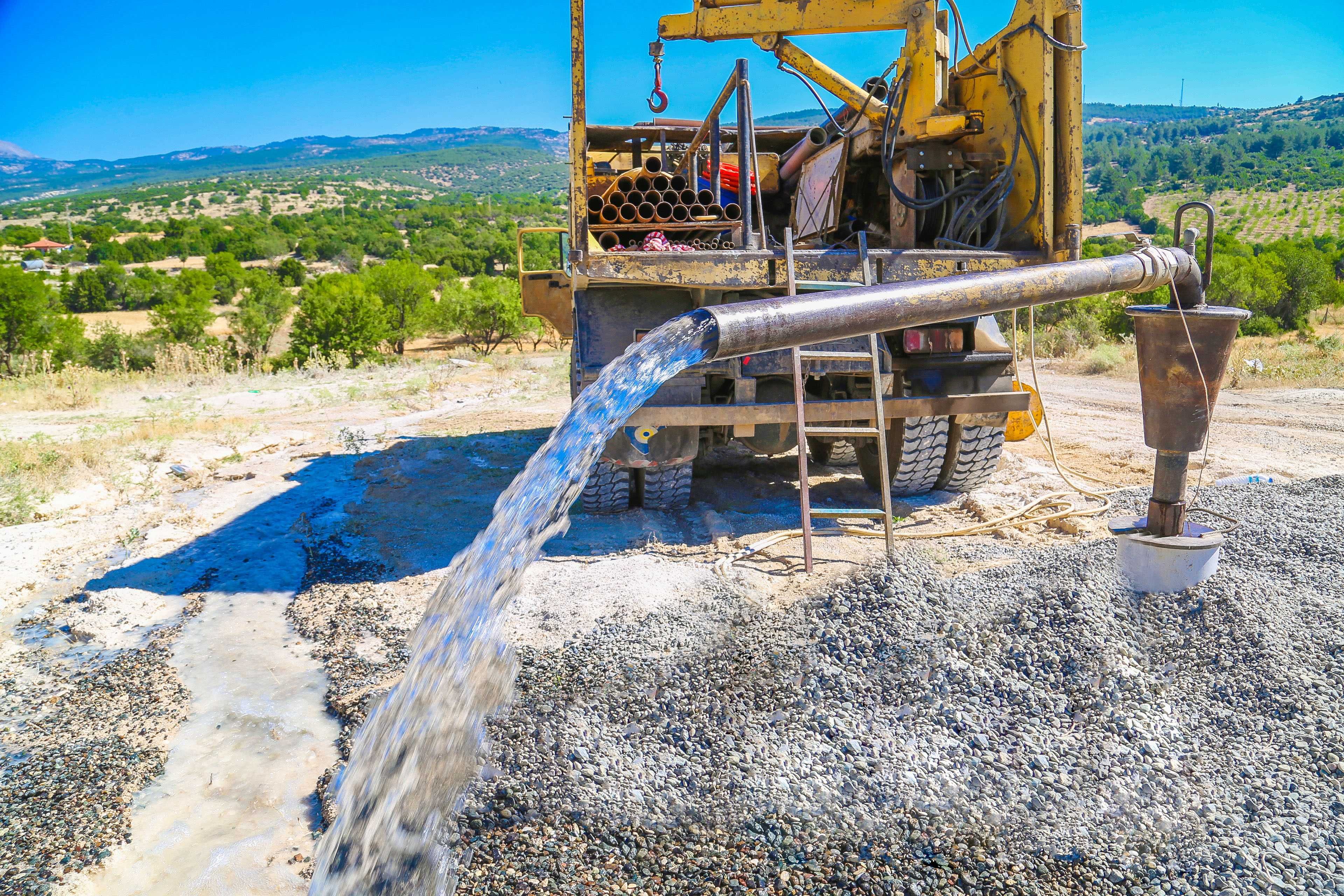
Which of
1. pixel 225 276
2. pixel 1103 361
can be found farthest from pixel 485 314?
pixel 225 276

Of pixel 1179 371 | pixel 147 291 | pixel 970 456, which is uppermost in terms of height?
pixel 147 291

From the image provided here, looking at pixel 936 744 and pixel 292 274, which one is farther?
pixel 292 274

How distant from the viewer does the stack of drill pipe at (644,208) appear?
4930 millimetres

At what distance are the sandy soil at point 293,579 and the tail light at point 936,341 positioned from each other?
1036mm

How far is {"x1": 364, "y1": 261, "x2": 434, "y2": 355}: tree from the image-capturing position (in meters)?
22.7

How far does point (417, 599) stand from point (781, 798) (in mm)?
2349

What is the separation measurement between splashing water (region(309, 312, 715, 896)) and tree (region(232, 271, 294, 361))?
1864cm

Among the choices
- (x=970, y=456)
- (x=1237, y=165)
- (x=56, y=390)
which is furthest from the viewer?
(x=1237, y=165)

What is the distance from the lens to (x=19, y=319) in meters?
17.5

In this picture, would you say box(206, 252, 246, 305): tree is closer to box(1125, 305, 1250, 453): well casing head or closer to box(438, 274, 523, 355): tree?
box(438, 274, 523, 355): tree

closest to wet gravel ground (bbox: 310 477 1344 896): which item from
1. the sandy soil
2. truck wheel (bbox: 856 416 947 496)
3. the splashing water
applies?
the splashing water

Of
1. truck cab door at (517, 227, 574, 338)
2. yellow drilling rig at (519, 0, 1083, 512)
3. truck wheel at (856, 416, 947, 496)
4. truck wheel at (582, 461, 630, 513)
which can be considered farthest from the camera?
truck cab door at (517, 227, 574, 338)

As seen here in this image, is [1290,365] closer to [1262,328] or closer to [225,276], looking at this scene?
[1262,328]

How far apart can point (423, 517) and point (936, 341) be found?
3454 mm
